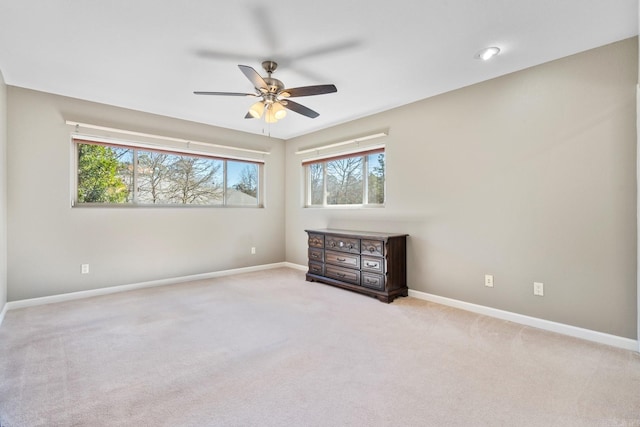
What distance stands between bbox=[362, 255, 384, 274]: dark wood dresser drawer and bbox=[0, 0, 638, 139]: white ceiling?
6.30 feet

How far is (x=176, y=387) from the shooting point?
189 centimetres

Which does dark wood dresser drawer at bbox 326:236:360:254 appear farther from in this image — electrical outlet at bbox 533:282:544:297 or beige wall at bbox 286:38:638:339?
electrical outlet at bbox 533:282:544:297

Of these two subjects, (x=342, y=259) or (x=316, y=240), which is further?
(x=316, y=240)

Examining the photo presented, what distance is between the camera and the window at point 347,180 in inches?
172

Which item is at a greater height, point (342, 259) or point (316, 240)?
point (316, 240)

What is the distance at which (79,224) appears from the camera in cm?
371

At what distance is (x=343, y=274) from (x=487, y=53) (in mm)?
2842

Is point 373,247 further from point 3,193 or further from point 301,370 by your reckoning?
point 3,193

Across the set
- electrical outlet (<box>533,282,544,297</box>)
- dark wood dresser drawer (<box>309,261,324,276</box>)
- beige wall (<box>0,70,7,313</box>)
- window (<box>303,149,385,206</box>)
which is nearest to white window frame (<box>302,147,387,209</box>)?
window (<box>303,149,385,206</box>)

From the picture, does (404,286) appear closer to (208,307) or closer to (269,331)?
(269,331)

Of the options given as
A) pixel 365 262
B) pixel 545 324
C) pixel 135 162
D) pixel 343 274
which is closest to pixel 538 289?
pixel 545 324

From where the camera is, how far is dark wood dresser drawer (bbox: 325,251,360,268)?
3.95m

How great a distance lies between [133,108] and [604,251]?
5187 millimetres

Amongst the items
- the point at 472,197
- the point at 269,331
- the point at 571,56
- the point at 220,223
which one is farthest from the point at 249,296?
the point at 571,56
